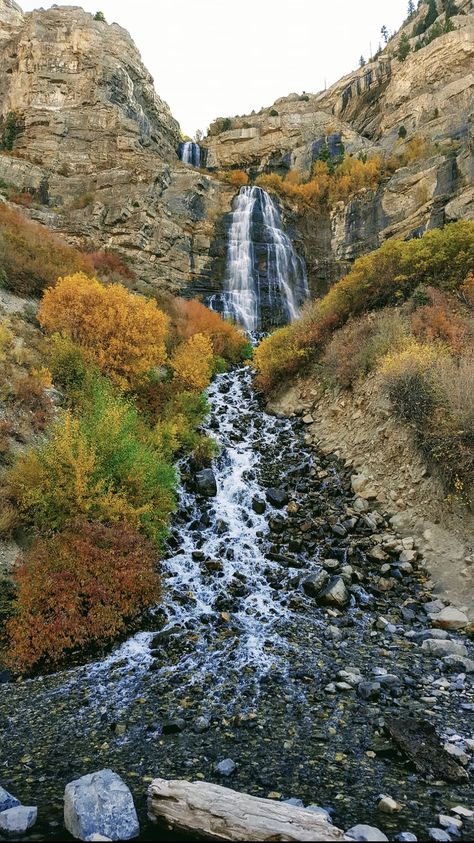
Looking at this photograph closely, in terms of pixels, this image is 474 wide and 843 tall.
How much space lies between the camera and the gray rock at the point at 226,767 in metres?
4.16

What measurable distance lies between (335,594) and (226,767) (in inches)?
166

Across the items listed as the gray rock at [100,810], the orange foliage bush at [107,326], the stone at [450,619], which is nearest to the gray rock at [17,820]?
the gray rock at [100,810]

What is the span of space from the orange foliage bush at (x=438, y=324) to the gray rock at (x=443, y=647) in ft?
25.1

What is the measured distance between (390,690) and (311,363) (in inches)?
480

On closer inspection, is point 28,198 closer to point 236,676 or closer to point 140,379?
point 140,379

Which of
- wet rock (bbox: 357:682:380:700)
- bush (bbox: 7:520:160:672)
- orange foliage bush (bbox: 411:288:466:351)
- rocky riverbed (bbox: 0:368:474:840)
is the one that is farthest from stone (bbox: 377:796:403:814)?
orange foliage bush (bbox: 411:288:466:351)

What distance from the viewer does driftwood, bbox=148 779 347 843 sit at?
3.00 meters

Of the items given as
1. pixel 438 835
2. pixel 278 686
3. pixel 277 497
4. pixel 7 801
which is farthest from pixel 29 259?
pixel 438 835

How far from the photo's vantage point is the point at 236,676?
239 inches

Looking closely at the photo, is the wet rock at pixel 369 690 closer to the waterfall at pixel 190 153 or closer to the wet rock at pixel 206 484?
the wet rock at pixel 206 484

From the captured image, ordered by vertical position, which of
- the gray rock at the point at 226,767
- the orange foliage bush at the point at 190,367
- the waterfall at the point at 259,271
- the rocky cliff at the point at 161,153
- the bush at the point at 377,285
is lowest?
the gray rock at the point at 226,767

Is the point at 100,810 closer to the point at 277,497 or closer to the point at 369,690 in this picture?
the point at 369,690

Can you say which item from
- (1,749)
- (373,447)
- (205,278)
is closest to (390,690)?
(1,749)

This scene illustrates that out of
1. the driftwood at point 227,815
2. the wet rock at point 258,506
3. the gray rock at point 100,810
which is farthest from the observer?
the wet rock at point 258,506
